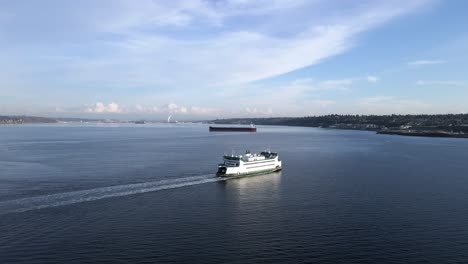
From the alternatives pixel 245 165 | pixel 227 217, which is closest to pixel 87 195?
pixel 227 217

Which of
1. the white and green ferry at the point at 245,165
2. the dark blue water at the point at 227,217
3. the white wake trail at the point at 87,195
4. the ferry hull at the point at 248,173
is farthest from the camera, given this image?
the white and green ferry at the point at 245,165

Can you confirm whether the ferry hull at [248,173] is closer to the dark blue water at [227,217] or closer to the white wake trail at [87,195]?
Answer: the dark blue water at [227,217]

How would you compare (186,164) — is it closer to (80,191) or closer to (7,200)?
(80,191)

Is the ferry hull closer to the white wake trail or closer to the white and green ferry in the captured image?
the white and green ferry

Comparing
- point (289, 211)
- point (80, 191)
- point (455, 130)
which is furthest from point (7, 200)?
point (455, 130)

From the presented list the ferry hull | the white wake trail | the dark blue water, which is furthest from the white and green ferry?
the white wake trail

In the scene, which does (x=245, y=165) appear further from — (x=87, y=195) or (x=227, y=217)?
(x=87, y=195)

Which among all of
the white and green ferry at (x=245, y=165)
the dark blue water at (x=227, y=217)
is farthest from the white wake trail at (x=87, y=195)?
the white and green ferry at (x=245, y=165)
